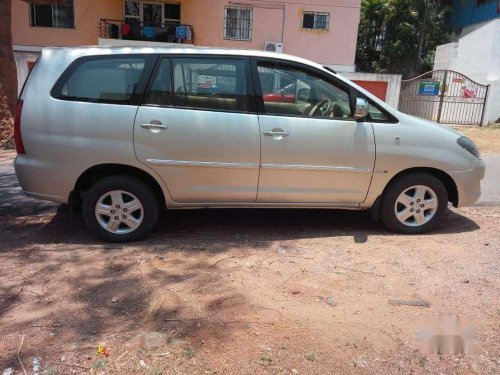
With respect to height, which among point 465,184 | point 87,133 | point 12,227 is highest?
point 87,133

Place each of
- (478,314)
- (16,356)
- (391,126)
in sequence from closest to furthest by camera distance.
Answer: (16,356) → (478,314) → (391,126)

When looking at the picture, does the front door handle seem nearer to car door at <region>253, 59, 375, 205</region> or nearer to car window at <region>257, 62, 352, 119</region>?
car door at <region>253, 59, 375, 205</region>

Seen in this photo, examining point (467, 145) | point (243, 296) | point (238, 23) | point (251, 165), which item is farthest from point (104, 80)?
point (238, 23)

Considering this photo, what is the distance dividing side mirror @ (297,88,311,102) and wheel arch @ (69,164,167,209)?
1552mm

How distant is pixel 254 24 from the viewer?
18016 millimetres

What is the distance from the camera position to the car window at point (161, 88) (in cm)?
432

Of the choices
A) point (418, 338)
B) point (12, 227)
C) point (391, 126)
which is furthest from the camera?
point (12, 227)

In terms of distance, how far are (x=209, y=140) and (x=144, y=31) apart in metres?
14.6

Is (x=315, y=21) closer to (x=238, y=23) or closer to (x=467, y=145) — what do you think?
(x=238, y=23)

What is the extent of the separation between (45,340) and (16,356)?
19 cm

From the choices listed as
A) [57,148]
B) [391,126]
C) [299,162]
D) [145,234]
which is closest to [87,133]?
[57,148]

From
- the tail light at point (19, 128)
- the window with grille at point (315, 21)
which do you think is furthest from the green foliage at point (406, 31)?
the tail light at point (19, 128)

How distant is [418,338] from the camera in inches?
119

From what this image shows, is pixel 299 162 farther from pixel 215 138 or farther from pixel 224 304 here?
pixel 224 304
